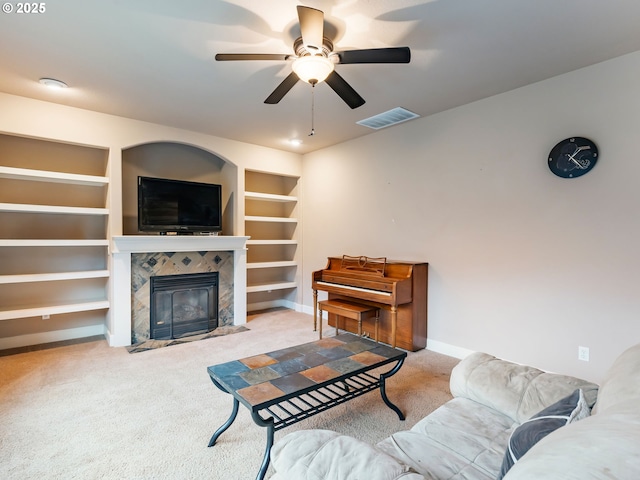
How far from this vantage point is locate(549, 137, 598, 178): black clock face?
272 centimetres

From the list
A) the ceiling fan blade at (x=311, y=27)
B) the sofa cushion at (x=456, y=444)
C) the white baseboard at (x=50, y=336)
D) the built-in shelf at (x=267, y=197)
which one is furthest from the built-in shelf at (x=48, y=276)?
the sofa cushion at (x=456, y=444)

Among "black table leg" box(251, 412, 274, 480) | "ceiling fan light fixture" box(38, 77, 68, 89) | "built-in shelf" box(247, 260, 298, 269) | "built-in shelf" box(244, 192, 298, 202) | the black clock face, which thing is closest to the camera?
"black table leg" box(251, 412, 274, 480)

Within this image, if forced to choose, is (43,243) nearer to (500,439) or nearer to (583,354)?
(500,439)

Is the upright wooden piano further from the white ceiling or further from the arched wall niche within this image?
the arched wall niche

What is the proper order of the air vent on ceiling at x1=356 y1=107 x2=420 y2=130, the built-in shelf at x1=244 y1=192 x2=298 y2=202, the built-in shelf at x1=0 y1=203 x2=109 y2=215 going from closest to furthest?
the built-in shelf at x1=0 y1=203 x2=109 y2=215 < the air vent on ceiling at x1=356 y1=107 x2=420 y2=130 < the built-in shelf at x1=244 y1=192 x2=298 y2=202

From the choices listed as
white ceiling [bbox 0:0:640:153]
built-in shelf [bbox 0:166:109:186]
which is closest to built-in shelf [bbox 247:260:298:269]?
built-in shelf [bbox 0:166:109:186]

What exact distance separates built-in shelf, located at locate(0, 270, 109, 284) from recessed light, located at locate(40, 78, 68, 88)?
1.91 metres

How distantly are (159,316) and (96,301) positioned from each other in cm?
74

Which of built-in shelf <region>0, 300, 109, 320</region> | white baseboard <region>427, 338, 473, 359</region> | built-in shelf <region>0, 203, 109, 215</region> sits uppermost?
built-in shelf <region>0, 203, 109, 215</region>

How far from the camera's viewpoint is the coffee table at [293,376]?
68.7 inches

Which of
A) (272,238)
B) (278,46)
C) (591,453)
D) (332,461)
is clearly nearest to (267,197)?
(272,238)

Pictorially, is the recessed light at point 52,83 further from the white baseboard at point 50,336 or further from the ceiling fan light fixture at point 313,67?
→ the white baseboard at point 50,336

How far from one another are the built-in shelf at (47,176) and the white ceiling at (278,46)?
2.49ft

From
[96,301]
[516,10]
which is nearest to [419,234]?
[516,10]
